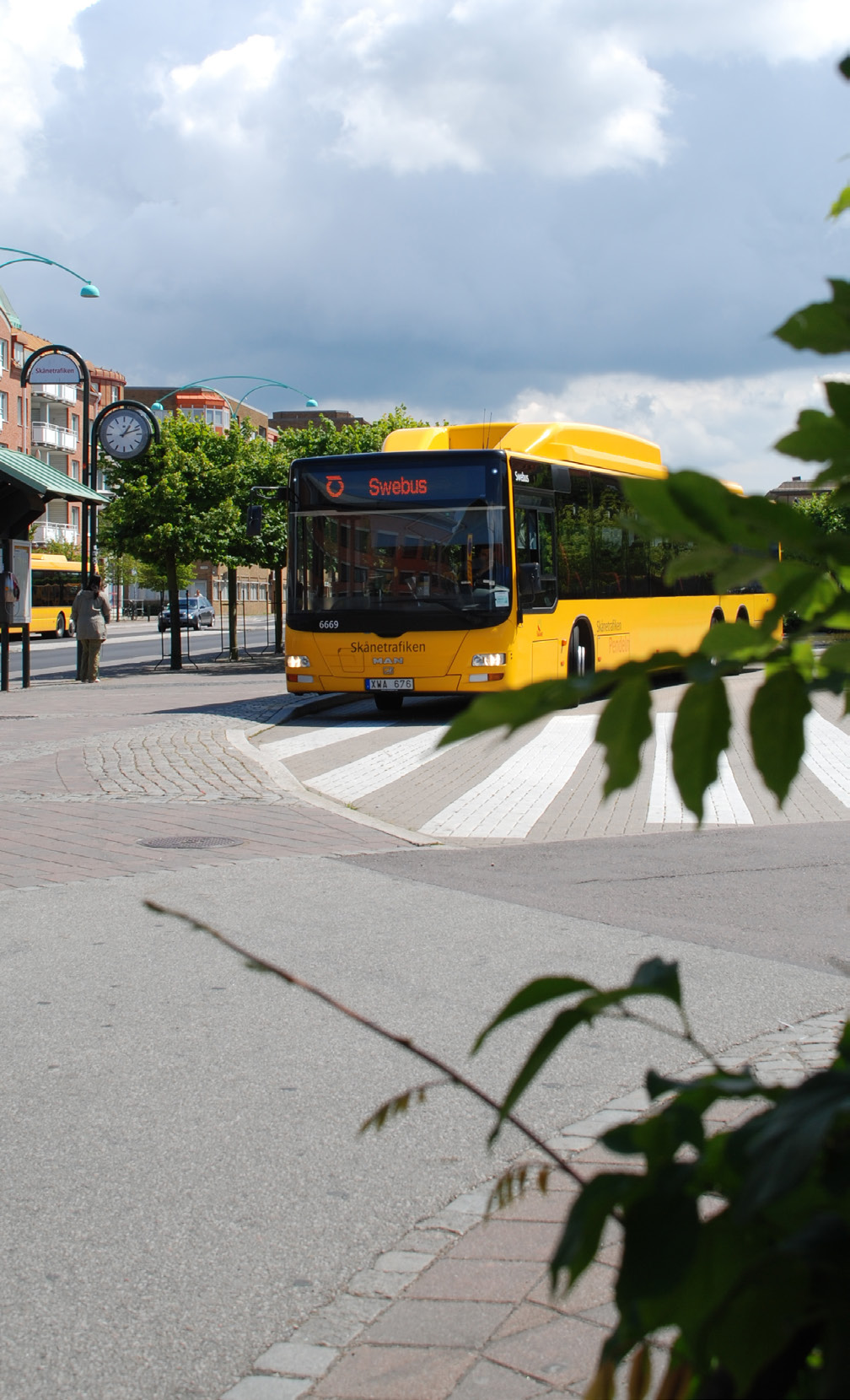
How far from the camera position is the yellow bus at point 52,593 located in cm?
5939

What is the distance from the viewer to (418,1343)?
2713 millimetres

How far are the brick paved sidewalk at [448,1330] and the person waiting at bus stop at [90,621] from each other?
23.4 metres

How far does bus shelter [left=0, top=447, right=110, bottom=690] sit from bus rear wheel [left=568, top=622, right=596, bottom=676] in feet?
26.6

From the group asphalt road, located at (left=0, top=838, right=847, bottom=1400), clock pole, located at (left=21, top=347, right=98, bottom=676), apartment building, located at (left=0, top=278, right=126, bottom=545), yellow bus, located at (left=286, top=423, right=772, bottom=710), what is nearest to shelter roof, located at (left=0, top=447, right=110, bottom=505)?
clock pole, located at (left=21, top=347, right=98, bottom=676)

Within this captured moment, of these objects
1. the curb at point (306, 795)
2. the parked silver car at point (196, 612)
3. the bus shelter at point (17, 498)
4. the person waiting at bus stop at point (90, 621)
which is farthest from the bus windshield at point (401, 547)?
the parked silver car at point (196, 612)

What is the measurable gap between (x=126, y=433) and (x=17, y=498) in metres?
7.82

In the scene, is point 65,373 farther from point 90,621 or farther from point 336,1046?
point 336,1046

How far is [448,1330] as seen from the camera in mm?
2752

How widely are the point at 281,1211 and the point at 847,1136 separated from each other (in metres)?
2.90

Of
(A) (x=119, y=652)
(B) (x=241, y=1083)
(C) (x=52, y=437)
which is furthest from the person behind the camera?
(C) (x=52, y=437)

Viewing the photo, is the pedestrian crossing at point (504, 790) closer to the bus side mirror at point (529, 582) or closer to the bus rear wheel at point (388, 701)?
the bus side mirror at point (529, 582)

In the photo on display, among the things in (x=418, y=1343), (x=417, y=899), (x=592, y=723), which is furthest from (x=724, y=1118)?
(x=417, y=899)

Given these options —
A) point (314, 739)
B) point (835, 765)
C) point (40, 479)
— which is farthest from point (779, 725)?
point (40, 479)

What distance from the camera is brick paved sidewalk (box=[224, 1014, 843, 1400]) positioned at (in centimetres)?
254
